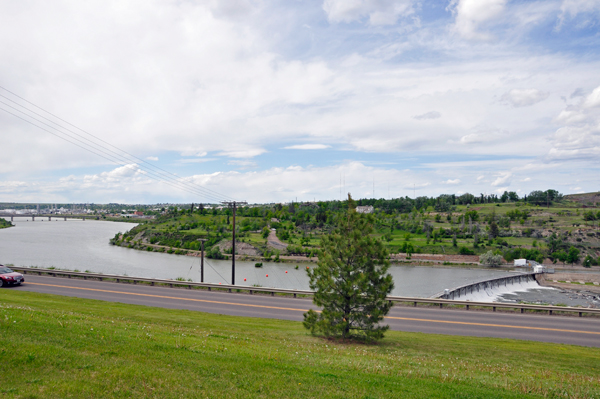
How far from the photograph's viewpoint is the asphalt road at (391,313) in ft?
57.8

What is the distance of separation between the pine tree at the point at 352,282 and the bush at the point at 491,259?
75.1 m

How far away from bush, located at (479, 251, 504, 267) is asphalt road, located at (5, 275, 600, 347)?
62.2m

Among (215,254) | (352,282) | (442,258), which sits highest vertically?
(352,282)

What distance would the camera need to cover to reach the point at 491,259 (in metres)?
77.9

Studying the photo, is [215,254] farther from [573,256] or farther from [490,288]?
[573,256]

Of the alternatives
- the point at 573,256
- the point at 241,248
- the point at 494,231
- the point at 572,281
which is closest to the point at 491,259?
the point at 572,281

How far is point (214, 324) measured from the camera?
15836 mm

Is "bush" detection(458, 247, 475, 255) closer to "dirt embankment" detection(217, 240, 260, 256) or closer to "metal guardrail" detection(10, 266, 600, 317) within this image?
"dirt embankment" detection(217, 240, 260, 256)

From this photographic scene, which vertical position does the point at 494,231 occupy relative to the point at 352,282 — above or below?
below

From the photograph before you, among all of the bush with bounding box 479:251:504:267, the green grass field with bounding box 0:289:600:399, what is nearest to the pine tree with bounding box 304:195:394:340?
the green grass field with bounding box 0:289:600:399

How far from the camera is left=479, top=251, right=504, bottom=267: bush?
77.6 meters

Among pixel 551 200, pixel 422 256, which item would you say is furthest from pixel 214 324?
pixel 551 200

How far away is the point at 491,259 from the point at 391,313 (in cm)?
6765

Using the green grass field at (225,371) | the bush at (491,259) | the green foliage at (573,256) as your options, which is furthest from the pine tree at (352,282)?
the green foliage at (573,256)
